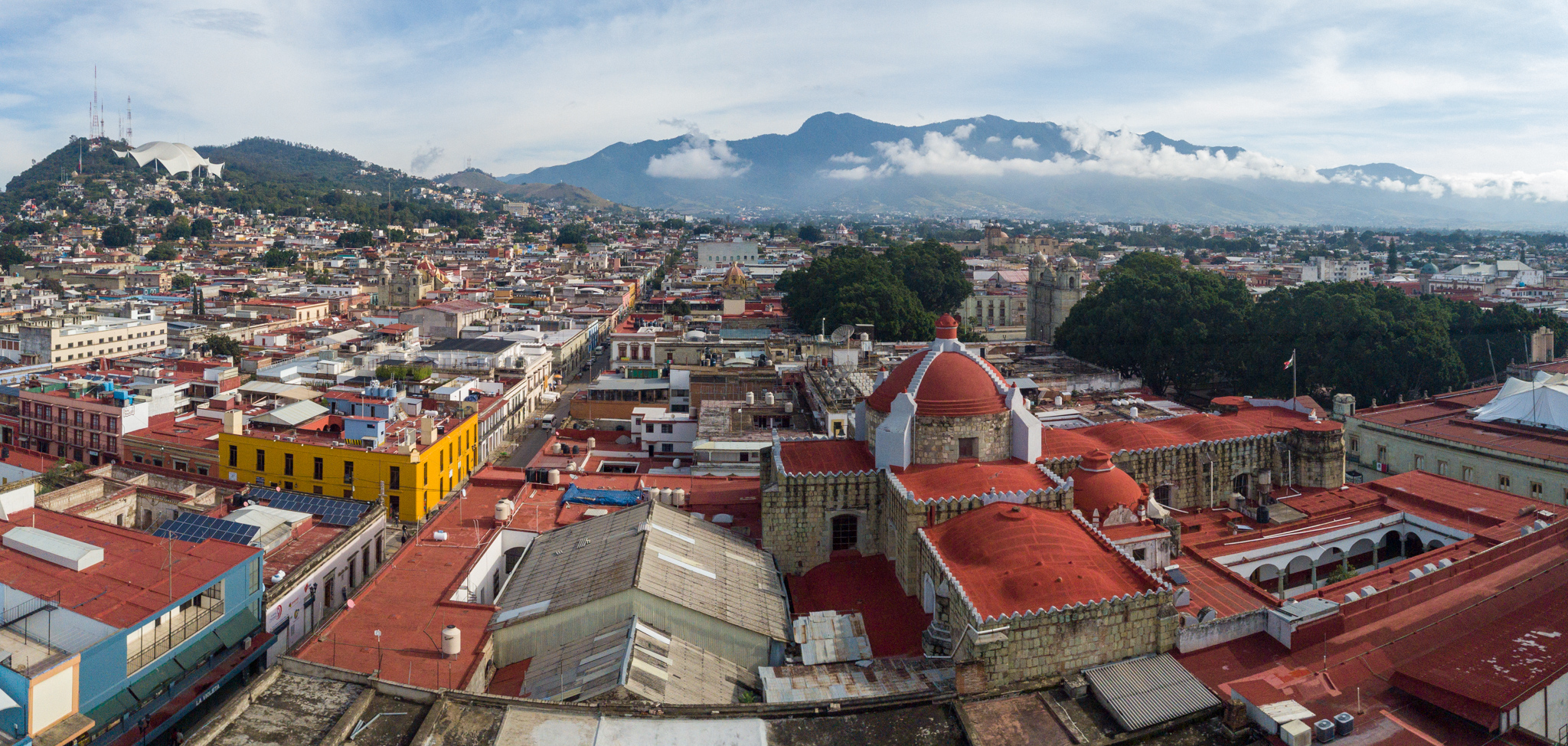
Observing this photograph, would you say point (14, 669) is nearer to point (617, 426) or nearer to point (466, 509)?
point (466, 509)

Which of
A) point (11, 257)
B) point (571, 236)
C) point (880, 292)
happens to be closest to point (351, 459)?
point (880, 292)

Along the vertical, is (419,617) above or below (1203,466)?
below

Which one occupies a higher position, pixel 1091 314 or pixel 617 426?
pixel 1091 314

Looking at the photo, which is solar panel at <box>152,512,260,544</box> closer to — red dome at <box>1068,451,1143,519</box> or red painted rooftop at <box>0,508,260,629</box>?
red painted rooftop at <box>0,508,260,629</box>

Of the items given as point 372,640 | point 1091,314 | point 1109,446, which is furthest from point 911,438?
point 1091,314

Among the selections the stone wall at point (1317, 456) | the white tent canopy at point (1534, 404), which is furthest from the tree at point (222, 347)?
the white tent canopy at point (1534, 404)

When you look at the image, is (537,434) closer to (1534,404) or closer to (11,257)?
(1534,404)
